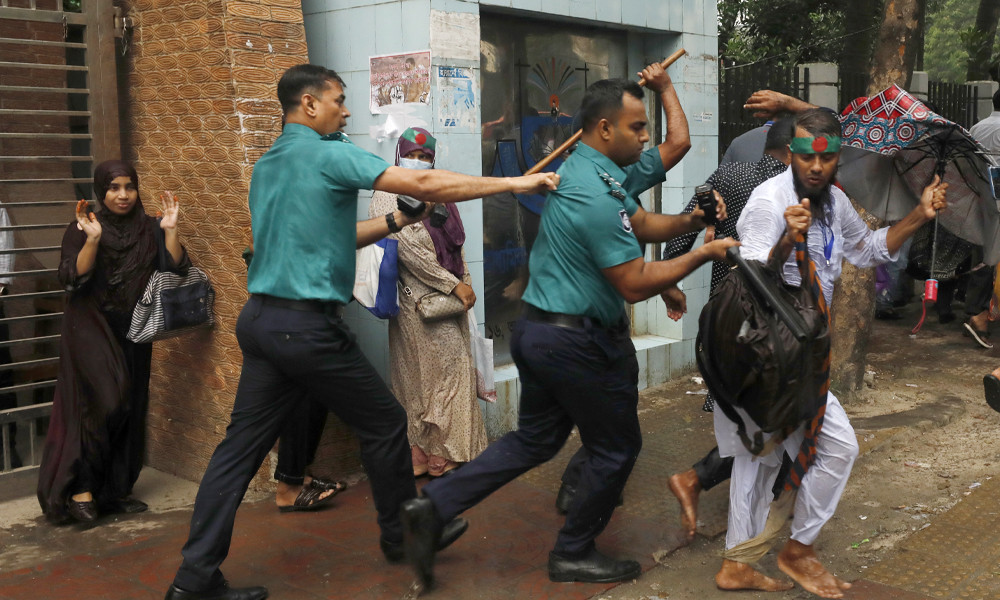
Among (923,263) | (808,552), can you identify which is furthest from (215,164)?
(923,263)

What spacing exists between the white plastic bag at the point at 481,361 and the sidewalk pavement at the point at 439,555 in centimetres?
56

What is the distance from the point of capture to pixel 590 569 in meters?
4.26

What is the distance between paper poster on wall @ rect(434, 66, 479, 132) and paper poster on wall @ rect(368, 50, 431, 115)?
82mm

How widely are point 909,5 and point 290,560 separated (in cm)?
582

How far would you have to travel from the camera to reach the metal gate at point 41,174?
18.4 ft

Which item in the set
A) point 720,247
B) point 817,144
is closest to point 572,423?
point 720,247

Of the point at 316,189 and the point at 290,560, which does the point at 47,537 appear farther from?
the point at 316,189

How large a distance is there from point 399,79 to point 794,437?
315 cm

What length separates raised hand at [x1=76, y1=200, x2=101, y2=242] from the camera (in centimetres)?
497

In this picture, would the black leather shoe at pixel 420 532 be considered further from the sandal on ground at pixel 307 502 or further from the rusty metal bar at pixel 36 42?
the rusty metal bar at pixel 36 42

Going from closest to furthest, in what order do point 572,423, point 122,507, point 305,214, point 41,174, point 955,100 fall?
point 305,214, point 572,423, point 122,507, point 41,174, point 955,100

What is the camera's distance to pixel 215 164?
5543mm

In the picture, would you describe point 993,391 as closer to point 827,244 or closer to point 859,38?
point 827,244

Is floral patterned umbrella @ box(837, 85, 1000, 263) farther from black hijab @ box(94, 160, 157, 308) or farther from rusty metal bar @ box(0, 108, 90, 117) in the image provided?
rusty metal bar @ box(0, 108, 90, 117)
